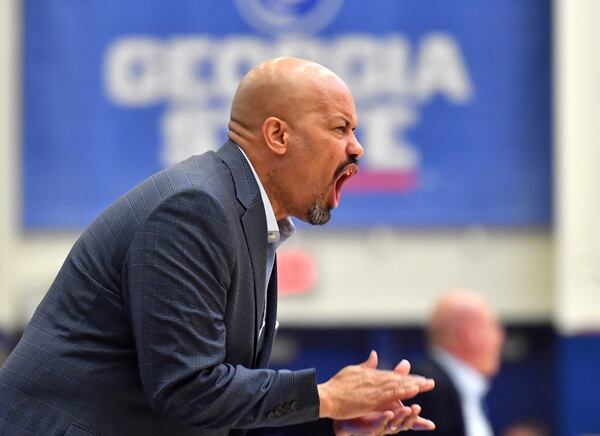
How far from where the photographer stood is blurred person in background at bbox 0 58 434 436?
2451 millimetres

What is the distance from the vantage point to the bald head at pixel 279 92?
2.64 meters

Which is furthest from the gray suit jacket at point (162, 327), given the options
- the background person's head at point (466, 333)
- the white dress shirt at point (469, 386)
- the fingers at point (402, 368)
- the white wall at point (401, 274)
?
the white wall at point (401, 274)

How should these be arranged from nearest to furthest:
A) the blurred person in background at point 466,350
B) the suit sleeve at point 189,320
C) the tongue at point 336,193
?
the suit sleeve at point 189,320
the tongue at point 336,193
the blurred person in background at point 466,350

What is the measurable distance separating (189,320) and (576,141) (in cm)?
1022

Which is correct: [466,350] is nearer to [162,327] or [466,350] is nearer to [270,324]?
[270,324]

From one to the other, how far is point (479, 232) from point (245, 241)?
10148 mm

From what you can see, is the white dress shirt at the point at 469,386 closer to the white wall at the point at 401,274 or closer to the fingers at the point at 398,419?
the fingers at the point at 398,419

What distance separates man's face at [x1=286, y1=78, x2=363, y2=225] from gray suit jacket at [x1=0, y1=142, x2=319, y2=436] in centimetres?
11

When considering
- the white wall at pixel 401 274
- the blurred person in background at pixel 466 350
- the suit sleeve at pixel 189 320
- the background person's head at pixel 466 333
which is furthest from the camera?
the white wall at pixel 401 274

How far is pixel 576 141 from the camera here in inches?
479

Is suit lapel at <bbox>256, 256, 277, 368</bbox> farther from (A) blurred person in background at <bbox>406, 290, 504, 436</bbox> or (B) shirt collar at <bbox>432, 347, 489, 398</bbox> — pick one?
(B) shirt collar at <bbox>432, 347, 489, 398</bbox>

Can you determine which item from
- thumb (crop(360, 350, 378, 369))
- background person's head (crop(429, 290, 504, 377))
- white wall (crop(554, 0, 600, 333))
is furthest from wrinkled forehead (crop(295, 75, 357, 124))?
white wall (crop(554, 0, 600, 333))

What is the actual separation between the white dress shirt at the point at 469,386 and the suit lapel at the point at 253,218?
97.2 inches

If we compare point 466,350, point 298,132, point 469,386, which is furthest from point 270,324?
point 466,350
